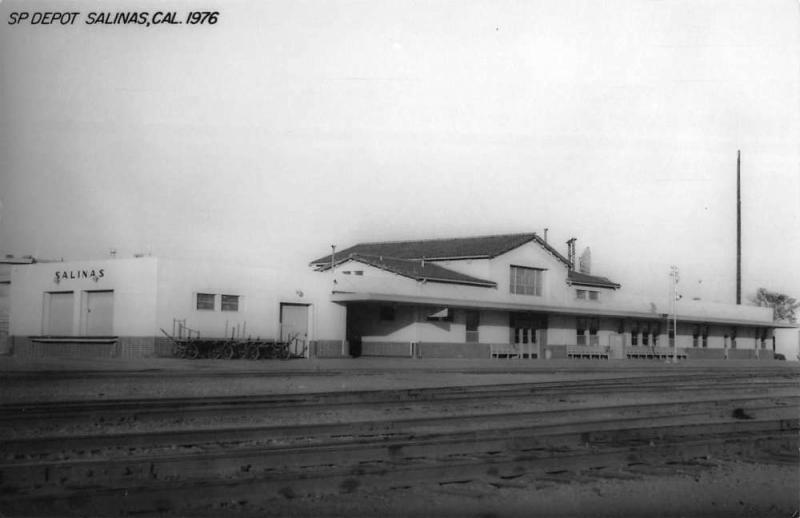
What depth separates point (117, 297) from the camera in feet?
104

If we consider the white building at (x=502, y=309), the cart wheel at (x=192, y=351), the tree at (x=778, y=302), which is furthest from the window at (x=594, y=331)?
the tree at (x=778, y=302)

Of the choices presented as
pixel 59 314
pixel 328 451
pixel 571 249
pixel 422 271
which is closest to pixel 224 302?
pixel 59 314

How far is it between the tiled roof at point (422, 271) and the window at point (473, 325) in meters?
1.58

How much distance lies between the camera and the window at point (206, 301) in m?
32.4

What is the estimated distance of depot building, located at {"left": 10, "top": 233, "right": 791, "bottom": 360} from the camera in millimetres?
31750

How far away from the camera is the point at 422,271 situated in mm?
40906

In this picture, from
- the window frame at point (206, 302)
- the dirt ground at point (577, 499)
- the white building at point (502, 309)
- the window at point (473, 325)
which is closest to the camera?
the dirt ground at point (577, 499)

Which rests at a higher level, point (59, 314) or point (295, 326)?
point (59, 314)

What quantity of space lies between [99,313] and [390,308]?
14.0 meters

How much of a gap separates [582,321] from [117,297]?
27.4 metres

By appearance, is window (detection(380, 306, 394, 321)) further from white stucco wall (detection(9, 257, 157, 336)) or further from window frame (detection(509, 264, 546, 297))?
white stucco wall (detection(9, 257, 157, 336))

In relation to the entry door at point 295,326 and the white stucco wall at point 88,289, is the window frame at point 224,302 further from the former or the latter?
the white stucco wall at point 88,289

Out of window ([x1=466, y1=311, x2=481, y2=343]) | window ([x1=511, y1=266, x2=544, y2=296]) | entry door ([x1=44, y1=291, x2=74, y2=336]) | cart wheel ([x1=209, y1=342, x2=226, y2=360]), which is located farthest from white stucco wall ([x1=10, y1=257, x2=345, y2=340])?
window ([x1=511, y1=266, x2=544, y2=296])

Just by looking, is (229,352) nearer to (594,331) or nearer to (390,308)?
(390,308)
